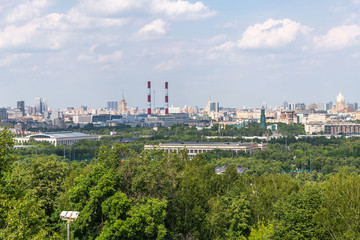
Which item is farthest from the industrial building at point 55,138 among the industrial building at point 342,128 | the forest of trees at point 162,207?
the forest of trees at point 162,207

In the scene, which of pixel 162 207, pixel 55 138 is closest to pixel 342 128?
pixel 55 138

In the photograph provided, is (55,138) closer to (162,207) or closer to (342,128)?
(342,128)

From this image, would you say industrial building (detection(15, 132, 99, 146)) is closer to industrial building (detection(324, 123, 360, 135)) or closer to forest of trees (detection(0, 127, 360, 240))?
industrial building (detection(324, 123, 360, 135))

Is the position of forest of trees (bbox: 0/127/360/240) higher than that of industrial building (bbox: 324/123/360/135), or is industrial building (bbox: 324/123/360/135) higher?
forest of trees (bbox: 0/127/360/240)

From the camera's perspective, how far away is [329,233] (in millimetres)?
22156

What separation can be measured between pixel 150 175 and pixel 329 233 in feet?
27.1

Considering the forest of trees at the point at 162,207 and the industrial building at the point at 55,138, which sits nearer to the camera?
the forest of trees at the point at 162,207

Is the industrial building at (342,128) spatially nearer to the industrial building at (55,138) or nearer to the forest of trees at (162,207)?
the industrial building at (55,138)

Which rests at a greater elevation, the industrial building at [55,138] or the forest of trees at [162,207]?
the forest of trees at [162,207]

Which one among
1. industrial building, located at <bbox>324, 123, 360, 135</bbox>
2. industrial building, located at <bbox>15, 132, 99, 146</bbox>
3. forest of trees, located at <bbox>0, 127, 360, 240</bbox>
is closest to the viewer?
forest of trees, located at <bbox>0, 127, 360, 240</bbox>

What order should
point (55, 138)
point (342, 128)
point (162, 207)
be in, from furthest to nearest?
point (342, 128) → point (55, 138) → point (162, 207)

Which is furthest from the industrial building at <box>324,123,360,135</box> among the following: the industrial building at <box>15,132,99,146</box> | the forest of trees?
the forest of trees

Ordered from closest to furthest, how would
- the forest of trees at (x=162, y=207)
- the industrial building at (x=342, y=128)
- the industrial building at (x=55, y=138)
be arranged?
the forest of trees at (x=162, y=207) < the industrial building at (x=55, y=138) < the industrial building at (x=342, y=128)

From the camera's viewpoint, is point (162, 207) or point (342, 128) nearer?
point (162, 207)
